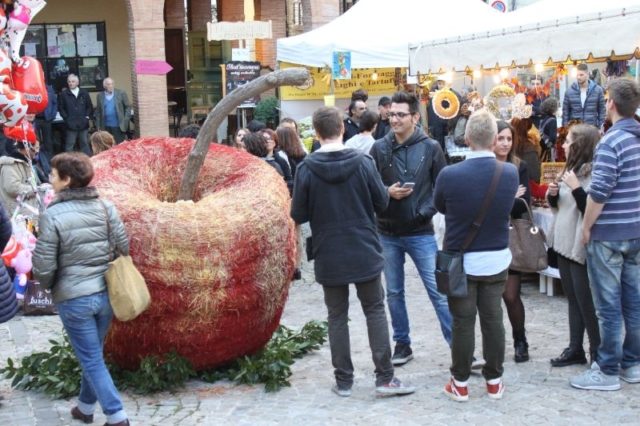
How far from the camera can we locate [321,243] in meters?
5.18

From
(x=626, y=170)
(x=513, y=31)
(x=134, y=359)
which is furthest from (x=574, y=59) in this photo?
(x=134, y=359)

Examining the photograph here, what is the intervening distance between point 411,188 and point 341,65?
8274 mm

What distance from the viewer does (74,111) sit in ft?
51.0

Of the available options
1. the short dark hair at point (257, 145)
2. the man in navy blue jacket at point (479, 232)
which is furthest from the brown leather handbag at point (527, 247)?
the short dark hair at point (257, 145)

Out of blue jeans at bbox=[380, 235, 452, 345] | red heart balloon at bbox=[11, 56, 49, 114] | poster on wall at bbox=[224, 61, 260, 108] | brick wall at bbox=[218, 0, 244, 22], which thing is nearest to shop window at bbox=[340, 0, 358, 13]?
brick wall at bbox=[218, 0, 244, 22]

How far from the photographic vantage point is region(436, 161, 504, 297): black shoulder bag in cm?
495

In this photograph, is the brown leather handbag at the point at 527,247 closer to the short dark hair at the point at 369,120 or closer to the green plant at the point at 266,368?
the green plant at the point at 266,368

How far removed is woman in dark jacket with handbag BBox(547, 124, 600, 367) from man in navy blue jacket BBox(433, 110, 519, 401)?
695 mm

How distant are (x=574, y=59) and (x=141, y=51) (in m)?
11.0

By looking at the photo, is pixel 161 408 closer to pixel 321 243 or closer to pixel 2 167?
pixel 321 243

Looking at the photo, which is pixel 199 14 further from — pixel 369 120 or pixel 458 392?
pixel 458 392

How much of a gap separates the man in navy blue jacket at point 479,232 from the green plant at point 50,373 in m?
2.43

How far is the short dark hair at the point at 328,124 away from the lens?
519cm

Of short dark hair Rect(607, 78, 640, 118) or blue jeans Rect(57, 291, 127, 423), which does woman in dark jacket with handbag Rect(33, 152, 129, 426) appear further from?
short dark hair Rect(607, 78, 640, 118)
